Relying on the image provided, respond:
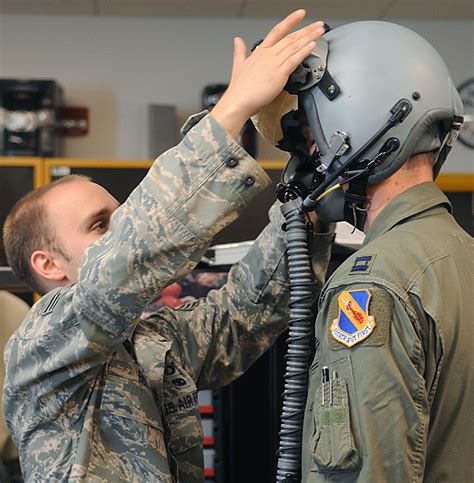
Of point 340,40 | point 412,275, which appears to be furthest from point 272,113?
point 412,275

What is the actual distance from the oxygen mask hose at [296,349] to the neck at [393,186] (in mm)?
140

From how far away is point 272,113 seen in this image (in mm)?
1513

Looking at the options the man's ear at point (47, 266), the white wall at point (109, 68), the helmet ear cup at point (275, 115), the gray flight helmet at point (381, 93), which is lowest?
the white wall at point (109, 68)

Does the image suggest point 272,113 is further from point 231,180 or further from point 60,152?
point 60,152

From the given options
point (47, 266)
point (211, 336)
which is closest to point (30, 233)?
point (47, 266)

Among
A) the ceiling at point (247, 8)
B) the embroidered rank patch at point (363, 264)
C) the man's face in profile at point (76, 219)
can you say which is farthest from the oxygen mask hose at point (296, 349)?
the ceiling at point (247, 8)

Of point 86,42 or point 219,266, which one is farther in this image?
point 86,42

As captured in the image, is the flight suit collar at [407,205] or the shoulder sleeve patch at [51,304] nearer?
the flight suit collar at [407,205]

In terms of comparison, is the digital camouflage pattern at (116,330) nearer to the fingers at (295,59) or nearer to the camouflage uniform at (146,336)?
the camouflage uniform at (146,336)

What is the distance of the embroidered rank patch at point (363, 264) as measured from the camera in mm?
1241

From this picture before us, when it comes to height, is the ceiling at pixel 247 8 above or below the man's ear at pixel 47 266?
above

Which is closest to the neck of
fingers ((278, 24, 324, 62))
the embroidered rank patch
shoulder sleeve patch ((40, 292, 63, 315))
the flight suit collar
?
the flight suit collar

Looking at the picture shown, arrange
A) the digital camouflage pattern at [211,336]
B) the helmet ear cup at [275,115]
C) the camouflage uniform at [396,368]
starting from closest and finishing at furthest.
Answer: the camouflage uniform at [396,368] → the helmet ear cup at [275,115] → the digital camouflage pattern at [211,336]

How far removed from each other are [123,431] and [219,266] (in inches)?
50.1
